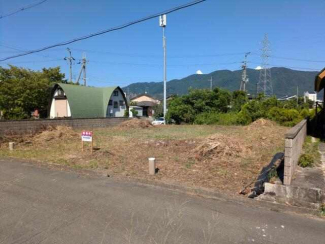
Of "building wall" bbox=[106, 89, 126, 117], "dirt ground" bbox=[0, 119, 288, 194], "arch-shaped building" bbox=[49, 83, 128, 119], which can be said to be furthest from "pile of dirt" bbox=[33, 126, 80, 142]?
"building wall" bbox=[106, 89, 126, 117]

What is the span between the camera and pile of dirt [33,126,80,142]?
1313 cm

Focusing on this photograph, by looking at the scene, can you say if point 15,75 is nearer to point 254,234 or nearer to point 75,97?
point 75,97

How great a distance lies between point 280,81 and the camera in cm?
17412

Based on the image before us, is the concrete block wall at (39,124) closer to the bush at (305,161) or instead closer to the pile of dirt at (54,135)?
the pile of dirt at (54,135)

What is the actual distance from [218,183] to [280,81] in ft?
622

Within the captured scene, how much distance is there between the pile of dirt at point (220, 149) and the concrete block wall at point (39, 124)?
35.3ft

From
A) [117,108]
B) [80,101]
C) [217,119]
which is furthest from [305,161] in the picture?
[117,108]

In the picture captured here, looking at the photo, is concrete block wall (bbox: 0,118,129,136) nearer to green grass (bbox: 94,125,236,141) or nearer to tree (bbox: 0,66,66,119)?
green grass (bbox: 94,125,236,141)

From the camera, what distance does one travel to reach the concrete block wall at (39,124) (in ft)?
44.4

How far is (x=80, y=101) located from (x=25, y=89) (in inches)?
243

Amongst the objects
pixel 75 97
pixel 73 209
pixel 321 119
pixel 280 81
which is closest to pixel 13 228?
pixel 73 209

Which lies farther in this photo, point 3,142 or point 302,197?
point 3,142

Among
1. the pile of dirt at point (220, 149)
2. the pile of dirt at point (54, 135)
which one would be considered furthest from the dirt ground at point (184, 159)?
the pile of dirt at point (54, 135)

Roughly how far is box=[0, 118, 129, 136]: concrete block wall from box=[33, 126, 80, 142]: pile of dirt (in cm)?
86
